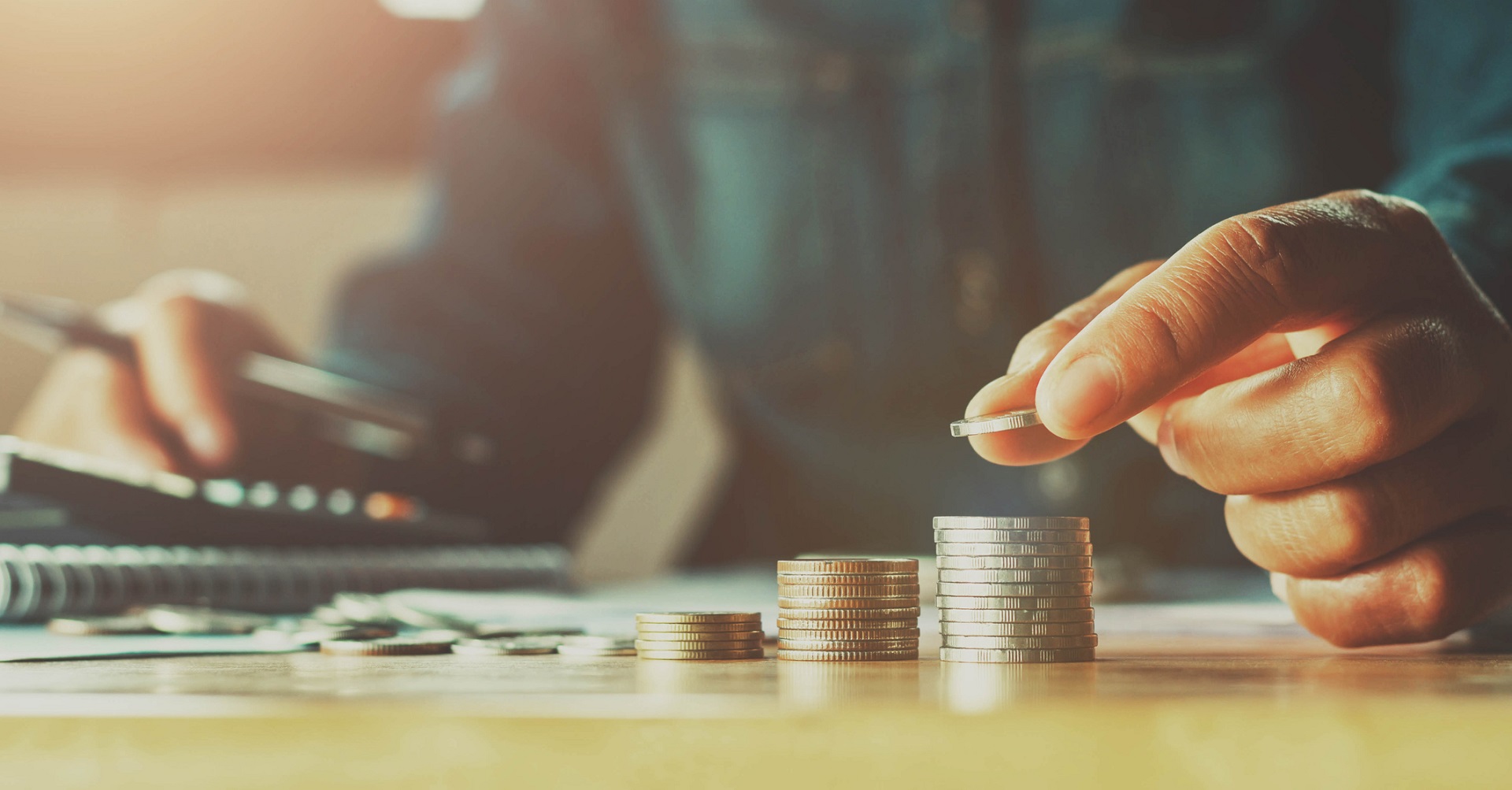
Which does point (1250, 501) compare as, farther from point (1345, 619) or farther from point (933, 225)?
point (933, 225)

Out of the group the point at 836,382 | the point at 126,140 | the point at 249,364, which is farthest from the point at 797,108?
the point at 126,140

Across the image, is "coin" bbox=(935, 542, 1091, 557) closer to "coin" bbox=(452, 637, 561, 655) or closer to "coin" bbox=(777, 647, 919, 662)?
"coin" bbox=(777, 647, 919, 662)

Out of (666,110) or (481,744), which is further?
(666,110)

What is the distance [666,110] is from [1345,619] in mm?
1839

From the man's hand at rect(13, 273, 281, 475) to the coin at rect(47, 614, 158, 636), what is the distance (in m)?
0.60

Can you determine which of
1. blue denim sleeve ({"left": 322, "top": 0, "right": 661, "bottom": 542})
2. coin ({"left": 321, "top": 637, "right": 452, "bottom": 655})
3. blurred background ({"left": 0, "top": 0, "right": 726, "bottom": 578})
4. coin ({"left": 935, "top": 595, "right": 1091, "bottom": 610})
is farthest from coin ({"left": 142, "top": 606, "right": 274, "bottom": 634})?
blurred background ({"left": 0, "top": 0, "right": 726, "bottom": 578})

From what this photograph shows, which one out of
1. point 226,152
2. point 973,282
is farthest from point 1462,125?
point 226,152

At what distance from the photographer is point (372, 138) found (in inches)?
169

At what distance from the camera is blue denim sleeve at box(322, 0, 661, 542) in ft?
7.39

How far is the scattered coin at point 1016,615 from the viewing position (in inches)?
22.8

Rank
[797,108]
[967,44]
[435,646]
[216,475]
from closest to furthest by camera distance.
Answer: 1. [435,646]
2. [216,475]
3. [967,44]
4. [797,108]

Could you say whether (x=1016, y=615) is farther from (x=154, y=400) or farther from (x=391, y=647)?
(x=154, y=400)

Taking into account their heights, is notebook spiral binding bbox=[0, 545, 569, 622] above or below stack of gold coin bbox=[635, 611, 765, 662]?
above

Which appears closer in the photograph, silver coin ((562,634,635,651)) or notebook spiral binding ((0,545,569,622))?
silver coin ((562,634,635,651))
